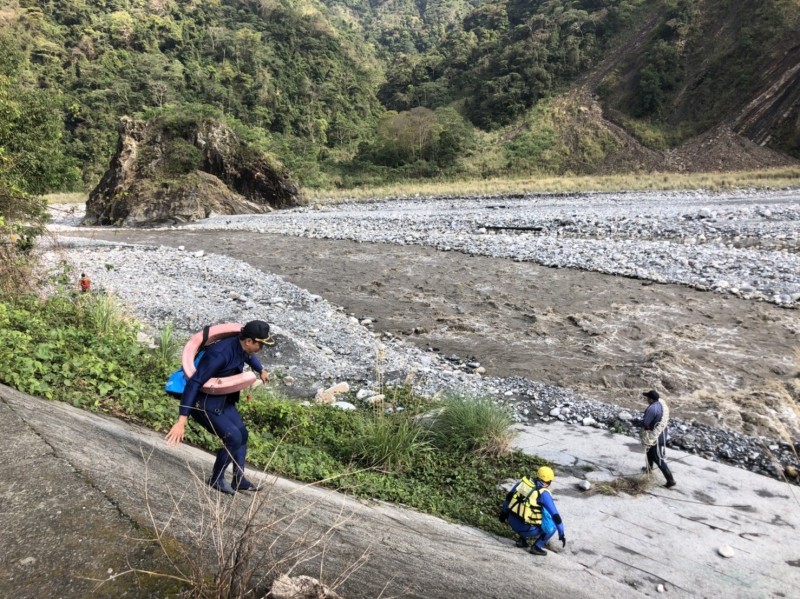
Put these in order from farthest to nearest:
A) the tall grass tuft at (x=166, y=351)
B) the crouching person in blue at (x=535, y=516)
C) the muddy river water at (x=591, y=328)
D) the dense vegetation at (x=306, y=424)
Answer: the muddy river water at (x=591, y=328) < the tall grass tuft at (x=166, y=351) < the dense vegetation at (x=306, y=424) < the crouching person in blue at (x=535, y=516)

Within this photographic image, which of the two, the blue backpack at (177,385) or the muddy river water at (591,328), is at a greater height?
the blue backpack at (177,385)

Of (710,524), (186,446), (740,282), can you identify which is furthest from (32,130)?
(740,282)

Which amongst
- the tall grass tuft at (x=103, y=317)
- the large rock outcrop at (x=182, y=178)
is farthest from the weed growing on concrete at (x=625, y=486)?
the large rock outcrop at (x=182, y=178)

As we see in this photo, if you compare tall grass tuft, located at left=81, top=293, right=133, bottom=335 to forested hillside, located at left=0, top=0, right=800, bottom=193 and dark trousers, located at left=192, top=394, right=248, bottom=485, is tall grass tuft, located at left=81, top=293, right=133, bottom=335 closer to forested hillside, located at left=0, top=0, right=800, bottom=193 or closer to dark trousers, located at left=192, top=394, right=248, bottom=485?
dark trousers, located at left=192, top=394, right=248, bottom=485

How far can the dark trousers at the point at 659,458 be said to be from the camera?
18.2 feet

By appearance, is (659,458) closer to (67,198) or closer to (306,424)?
(306,424)

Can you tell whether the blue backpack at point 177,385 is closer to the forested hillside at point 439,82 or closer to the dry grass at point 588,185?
the forested hillside at point 439,82

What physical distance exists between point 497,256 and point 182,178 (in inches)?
888

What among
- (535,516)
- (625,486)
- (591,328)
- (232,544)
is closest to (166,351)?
(232,544)

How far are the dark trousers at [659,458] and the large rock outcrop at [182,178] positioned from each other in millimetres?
29399

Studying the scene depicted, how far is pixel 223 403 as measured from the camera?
376 cm

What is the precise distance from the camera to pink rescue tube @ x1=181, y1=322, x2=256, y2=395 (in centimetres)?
362

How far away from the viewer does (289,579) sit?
2545 millimetres

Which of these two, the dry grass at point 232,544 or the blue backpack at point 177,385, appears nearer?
the dry grass at point 232,544
